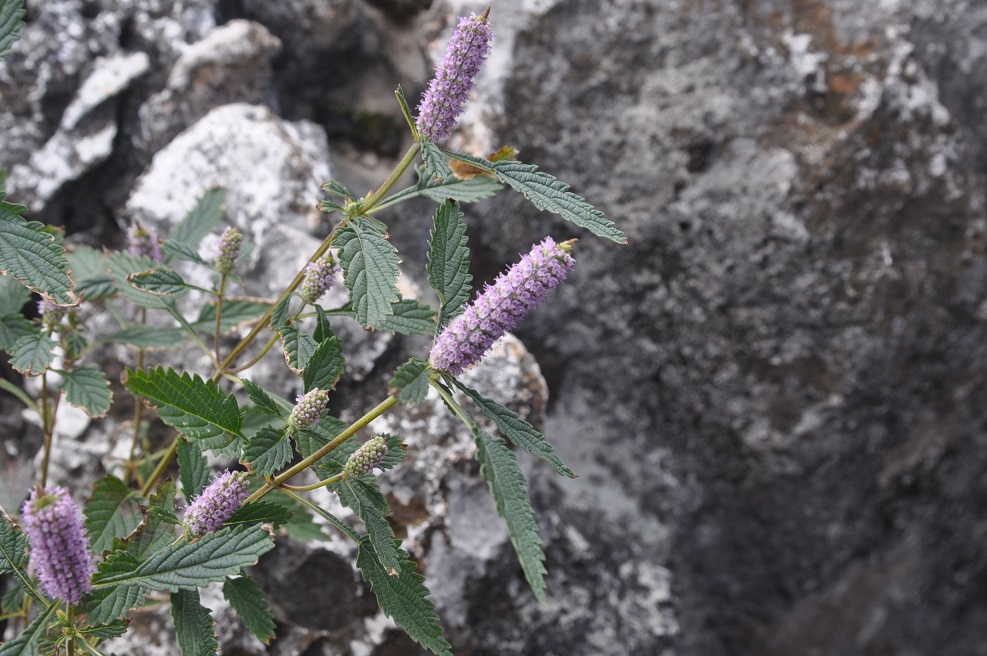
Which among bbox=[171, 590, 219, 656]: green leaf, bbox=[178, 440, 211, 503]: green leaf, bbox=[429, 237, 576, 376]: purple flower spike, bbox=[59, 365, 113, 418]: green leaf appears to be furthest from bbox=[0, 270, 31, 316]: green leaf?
bbox=[429, 237, 576, 376]: purple flower spike

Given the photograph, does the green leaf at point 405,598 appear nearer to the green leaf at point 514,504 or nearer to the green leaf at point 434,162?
the green leaf at point 514,504

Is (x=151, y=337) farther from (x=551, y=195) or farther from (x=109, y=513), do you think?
(x=551, y=195)

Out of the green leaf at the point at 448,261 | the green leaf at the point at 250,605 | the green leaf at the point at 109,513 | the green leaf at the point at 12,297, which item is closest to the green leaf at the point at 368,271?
the green leaf at the point at 448,261

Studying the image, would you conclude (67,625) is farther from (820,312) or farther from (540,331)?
(820,312)

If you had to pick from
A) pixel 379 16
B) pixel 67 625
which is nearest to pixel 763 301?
pixel 379 16

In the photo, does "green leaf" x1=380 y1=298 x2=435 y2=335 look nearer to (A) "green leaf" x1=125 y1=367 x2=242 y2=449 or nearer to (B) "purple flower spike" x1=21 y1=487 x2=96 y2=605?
(A) "green leaf" x1=125 y1=367 x2=242 y2=449

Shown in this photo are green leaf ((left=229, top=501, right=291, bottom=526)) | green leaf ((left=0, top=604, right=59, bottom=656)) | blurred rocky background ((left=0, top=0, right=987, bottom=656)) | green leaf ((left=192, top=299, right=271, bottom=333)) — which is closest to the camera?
green leaf ((left=0, top=604, right=59, bottom=656))

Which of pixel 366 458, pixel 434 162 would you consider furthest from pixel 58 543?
pixel 434 162
